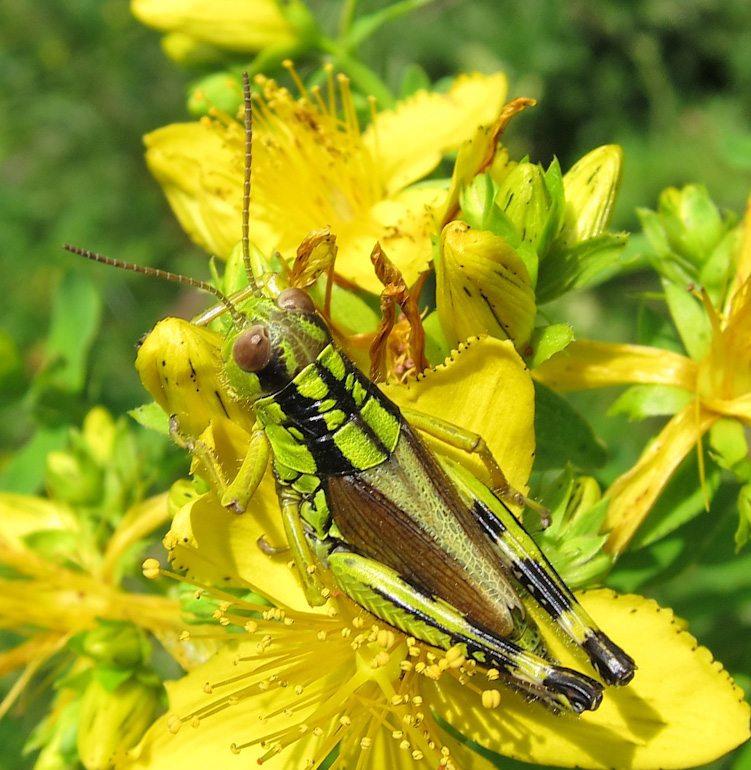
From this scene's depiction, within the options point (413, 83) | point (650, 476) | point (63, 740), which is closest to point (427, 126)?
point (413, 83)

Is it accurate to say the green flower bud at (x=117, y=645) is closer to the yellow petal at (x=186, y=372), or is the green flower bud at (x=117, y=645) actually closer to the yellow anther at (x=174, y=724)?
the yellow anther at (x=174, y=724)

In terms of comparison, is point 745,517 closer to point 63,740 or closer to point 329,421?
point 329,421

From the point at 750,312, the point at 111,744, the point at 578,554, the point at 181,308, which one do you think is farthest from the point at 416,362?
the point at 181,308

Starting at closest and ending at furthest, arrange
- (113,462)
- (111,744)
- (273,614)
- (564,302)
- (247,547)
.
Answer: (273,614), (247,547), (111,744), (113,462), (564,302)

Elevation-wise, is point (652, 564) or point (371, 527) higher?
point (371, 527)

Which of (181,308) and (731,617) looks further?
(181,308)

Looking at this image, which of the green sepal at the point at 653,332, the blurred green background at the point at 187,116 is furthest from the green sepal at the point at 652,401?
the blurred green background at the point at 187,116

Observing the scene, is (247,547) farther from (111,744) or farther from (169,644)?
(111,744)
